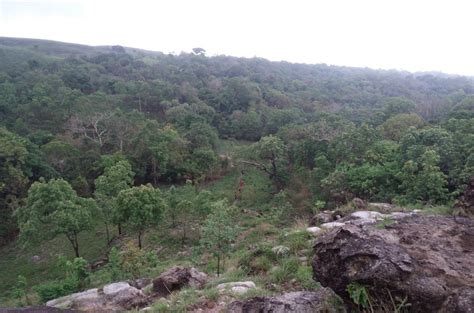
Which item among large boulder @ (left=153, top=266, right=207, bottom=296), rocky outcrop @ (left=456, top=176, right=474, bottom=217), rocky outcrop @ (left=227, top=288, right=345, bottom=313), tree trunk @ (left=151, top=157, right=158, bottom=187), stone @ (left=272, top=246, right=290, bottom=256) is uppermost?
rocky outcrop @ (left=456, top=176, right=474, bottom=217)

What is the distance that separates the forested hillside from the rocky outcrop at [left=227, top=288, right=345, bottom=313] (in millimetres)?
3925

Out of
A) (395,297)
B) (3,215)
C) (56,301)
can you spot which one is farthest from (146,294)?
(3,215)

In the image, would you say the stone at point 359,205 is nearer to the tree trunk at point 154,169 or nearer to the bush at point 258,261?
the bush at point 258,261

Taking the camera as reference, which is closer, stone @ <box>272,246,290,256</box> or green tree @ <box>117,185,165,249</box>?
stone @ <box>272,246,290,256</box>

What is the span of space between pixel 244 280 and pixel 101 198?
12.0 m

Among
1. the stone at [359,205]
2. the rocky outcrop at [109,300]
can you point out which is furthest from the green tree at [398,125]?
the rocky outcrop at [109,300]

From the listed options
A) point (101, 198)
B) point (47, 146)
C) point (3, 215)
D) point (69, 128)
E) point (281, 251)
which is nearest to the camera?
point (281, 251)

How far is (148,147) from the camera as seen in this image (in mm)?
24609

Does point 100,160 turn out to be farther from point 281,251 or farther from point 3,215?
point 281,251

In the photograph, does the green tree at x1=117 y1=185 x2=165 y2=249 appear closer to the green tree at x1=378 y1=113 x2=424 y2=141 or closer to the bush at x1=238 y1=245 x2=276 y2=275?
the bush at x1=238 y1=245 x2=276 y2=275

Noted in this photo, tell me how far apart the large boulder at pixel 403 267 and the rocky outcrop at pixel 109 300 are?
417 cm

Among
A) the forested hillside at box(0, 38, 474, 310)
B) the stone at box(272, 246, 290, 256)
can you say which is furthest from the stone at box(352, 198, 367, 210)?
the stone at box(272, 246, 290, 256)

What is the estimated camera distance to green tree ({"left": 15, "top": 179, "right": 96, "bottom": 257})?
43.9 feet

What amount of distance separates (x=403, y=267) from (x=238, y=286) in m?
2.59
